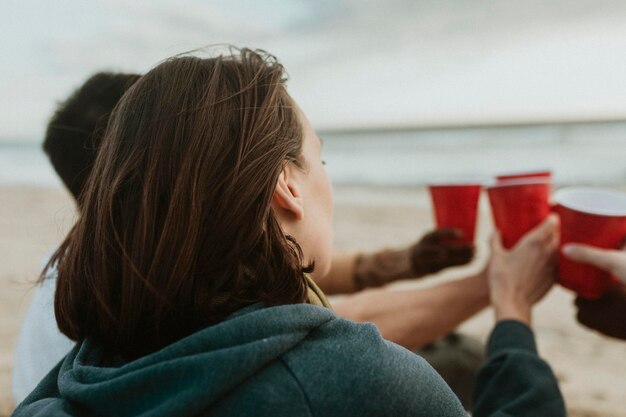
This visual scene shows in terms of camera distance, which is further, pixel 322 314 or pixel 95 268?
pixel 95 268

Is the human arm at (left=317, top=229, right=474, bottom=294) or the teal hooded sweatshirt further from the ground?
the teal hooded sweatshirt

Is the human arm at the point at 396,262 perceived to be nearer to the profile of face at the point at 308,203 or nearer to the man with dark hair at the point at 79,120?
the profile of face at the point at 308,203

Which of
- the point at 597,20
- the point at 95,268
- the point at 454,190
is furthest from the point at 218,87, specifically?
the point at 597,20

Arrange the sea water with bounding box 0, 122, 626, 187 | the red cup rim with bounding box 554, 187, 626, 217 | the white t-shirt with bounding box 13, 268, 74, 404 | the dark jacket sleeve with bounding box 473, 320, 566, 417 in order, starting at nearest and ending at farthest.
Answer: the dark jacket sleeve with bounding box 473, 320, 566, 417
the white t-shirt with bounding box 13, 268, 74, 404
the red cup rim with bounding box 554, 187, 626, 217
the sea water with bounding box 0, 122, 626, 187

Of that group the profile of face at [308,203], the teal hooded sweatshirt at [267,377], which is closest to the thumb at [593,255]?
the profile of face at [308,203]

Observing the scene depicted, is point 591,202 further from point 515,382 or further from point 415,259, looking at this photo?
point 515,382

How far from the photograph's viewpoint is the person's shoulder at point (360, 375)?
73 centimetres

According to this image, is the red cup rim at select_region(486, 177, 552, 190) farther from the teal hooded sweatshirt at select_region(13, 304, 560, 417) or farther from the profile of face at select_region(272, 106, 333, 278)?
the teal hooded sweatshirt at select_region(13, 304, 560, 417)

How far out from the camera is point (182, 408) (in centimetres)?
69

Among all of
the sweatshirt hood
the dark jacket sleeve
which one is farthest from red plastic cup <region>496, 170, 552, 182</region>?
the sweatshirt hood

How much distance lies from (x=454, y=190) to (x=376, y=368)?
1282 mm

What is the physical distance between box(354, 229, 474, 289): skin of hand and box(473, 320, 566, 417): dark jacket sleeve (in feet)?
1.73

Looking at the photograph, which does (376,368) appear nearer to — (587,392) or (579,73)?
(587,392)

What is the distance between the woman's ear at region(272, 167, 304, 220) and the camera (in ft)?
3.22
